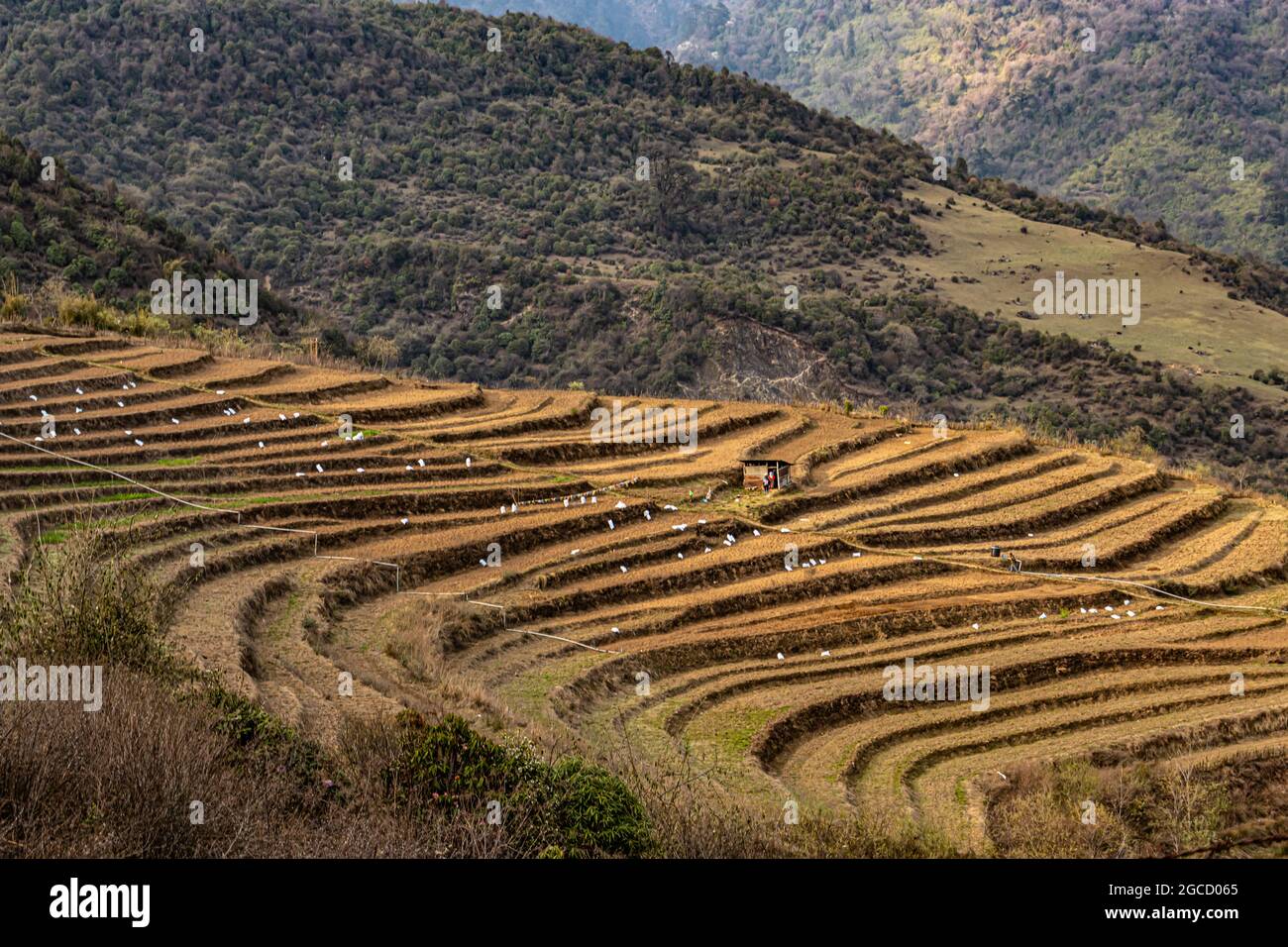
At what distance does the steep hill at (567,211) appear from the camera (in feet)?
171

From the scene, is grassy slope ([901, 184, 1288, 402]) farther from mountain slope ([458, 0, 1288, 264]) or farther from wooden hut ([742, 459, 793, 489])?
mountain slope ([458, 0, 1288, 264])

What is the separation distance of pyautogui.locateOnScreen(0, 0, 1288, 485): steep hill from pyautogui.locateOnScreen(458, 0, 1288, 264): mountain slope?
162 feet

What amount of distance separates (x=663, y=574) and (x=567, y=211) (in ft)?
153

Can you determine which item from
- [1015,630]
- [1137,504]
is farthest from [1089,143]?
[1015,630]

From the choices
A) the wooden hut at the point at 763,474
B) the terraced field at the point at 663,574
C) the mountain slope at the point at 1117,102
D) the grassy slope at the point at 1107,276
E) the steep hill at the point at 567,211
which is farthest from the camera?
the mountain slope at the point at 1117,102

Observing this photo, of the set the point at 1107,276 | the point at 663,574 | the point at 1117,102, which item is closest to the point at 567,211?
the point at 1107,276

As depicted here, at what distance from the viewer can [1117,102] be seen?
144 m

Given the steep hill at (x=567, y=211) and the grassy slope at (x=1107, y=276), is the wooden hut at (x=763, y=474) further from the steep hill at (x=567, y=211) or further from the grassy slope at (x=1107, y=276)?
the grassy slope at (x=1107, y=276)

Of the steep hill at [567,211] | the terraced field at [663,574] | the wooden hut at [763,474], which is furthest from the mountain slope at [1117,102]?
the wooden hut at [763,474]

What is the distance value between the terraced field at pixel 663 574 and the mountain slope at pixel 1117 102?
9707 centimetres

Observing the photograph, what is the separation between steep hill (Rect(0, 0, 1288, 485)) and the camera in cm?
5197

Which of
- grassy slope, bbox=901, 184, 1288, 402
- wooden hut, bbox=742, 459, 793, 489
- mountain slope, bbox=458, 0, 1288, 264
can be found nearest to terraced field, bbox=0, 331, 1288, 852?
wooden hut, bbox=742, 459, 793, 489

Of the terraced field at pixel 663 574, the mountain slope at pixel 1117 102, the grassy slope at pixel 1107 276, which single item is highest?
the mountain slope at pixel 1117 102
